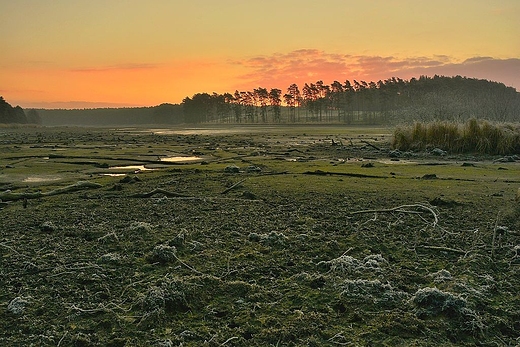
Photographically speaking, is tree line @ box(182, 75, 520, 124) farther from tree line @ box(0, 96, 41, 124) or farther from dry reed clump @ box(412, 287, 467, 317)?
dry reed clump @ box(412, 287, 467, 317)

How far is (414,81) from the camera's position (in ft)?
436

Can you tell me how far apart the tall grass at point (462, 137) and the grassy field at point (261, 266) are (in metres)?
9.02

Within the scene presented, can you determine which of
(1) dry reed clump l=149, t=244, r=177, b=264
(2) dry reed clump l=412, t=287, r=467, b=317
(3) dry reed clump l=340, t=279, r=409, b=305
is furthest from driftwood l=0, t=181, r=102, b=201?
(2) dry reed clump l=412, t=287, r=467, b=317

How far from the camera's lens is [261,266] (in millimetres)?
4762

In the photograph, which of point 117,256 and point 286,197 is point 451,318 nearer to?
point 117,256

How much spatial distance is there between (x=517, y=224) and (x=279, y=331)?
461 centimetres

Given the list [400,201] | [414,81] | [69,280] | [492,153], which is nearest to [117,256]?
[69,280]

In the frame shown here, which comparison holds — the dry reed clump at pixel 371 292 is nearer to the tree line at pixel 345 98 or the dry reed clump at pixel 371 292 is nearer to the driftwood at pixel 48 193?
the driftwood at pixel 48 193

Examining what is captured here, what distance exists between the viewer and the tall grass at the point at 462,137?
56.0 feet

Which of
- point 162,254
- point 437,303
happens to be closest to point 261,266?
point 162,254

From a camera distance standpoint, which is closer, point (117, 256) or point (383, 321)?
point (383, 321)

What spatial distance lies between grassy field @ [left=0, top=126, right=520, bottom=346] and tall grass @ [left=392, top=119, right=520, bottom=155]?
29.6 feet

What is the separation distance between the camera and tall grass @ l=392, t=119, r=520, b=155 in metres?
17.1

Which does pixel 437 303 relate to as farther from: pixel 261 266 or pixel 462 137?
pixel 462 137
